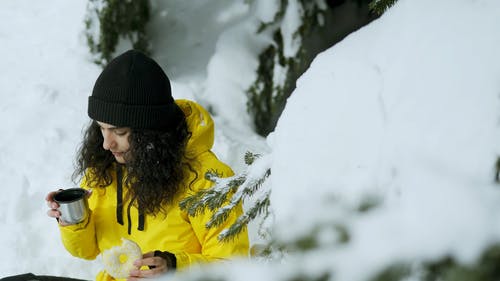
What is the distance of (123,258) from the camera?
2123mm

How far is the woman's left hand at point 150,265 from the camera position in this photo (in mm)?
1870

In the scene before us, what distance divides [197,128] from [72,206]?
22.7 inches

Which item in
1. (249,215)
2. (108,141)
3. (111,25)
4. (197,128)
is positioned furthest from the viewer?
(111,25)

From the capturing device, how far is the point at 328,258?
2.60 feet

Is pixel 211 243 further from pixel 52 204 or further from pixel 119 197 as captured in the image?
pixel 52 204

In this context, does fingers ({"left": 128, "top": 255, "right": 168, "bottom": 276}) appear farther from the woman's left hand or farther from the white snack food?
the white snack food

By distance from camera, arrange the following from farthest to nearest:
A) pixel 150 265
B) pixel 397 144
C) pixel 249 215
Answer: pixel 150 265 → pixel 249 215 → pixel 397 144

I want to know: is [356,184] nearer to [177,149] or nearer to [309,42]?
[177,149]

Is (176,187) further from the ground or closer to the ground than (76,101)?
closer to the ground

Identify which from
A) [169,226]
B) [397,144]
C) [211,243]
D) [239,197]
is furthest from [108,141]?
[397,144]

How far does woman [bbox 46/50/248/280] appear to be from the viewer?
215 cm

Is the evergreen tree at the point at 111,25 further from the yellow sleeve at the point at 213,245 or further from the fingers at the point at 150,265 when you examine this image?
the fingers at the point at 150,265

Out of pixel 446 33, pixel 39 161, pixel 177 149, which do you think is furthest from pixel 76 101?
pixel 446 33

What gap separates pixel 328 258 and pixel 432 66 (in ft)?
1.20
